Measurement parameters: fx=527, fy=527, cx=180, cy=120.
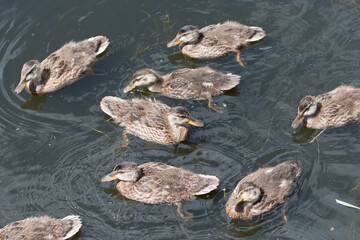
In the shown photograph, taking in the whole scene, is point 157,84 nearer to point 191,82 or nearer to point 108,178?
point 191,82

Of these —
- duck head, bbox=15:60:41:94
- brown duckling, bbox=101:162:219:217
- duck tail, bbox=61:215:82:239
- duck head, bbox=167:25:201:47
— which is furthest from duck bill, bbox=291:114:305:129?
duck head, bbox=15:60:41:94

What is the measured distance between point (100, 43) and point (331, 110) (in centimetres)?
412

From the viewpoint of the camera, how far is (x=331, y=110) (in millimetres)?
7660

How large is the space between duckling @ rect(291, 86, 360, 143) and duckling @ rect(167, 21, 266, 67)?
169 cm

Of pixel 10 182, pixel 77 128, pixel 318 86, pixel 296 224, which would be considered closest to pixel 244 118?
pixel 318 86

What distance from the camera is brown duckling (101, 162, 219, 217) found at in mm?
6957

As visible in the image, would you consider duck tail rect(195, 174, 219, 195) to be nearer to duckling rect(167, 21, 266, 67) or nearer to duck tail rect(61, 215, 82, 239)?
duck tail rect(61, 215, 82, 239)

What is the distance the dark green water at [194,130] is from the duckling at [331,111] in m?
0.14

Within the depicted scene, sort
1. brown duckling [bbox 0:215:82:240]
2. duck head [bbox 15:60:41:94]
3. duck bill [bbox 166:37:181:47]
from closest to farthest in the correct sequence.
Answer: brown duckling [bbox 0:215:82:240]
duck head [bbox 15:60:41:94]
duck bill [bbox 166:37:181:47]

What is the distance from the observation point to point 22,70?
8625mm

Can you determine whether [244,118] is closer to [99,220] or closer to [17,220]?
[99,220]

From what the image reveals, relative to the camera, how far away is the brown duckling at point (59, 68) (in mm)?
8656

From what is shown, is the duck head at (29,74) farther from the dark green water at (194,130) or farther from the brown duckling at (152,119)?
the brown duckling at (152,119)

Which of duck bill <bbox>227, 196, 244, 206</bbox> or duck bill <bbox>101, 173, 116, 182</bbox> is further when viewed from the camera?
duck bill <bbox>101, 173, 116, 182</bbox>
